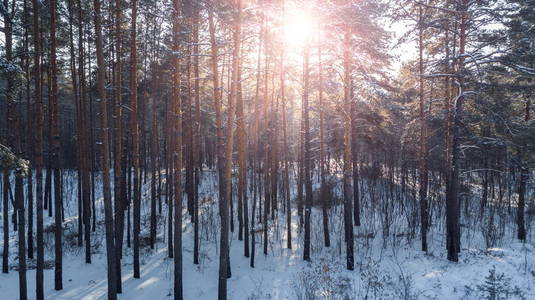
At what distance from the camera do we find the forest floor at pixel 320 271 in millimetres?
10297

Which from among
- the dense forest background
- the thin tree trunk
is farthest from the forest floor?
the thin tree trunk

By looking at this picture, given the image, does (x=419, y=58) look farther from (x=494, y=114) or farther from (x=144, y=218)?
(x=144, y=218)

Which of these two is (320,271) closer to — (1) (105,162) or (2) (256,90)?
(2) (256,90)

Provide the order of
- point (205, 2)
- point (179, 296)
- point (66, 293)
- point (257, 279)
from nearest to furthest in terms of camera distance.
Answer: point (205, 2), point (179, 296), point (66, 293), point (257, 279)

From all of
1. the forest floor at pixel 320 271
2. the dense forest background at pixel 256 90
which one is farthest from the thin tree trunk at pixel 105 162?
the forest floor at pixel 320 271

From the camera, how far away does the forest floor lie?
10297 mm

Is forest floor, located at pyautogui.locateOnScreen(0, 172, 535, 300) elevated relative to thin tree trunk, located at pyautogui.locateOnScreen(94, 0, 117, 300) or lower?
lower

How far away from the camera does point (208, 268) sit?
13.8 meters

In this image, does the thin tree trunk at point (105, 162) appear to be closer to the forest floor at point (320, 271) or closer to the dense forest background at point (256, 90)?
the dense forest background at point (256, 90)

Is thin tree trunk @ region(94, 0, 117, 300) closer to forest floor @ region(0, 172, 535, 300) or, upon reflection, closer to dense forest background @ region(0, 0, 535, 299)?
dense forest background @ region(0, 0, 535, 299)

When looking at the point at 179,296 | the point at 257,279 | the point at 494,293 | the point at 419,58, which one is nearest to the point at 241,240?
the point at 257,279

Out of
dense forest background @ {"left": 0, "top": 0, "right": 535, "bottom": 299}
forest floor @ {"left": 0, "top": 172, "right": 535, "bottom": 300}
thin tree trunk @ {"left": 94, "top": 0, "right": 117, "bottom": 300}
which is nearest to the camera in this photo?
thin tree trunk @ {"left": 94, "top": 0, "right": 117, "bottom": 300}

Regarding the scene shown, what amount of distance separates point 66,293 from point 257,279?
733cm

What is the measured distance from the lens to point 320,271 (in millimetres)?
12352
